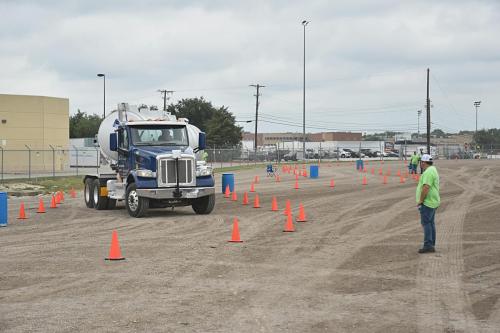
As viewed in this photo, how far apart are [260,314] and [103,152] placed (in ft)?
53.0

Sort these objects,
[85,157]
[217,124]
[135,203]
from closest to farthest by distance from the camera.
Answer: [135,203]
[85,157]
[217,124]

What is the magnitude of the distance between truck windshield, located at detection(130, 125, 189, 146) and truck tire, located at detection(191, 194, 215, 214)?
1.79 meters

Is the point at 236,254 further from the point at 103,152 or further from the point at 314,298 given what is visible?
the point at 103,152

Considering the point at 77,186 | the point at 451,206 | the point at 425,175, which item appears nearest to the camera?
the point at 425,175

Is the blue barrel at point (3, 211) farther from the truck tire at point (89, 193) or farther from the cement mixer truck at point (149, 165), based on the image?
the truck tire at point (89, 193)

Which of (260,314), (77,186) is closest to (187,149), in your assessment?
(260,314)

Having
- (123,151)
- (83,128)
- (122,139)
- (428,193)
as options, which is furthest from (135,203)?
(83,128)

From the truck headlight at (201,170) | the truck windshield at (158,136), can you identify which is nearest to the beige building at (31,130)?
the truck windshield at (158,136)

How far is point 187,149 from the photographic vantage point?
20.2 metres

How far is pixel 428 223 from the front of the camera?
40.7ft

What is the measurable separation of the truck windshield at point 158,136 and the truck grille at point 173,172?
121 cm

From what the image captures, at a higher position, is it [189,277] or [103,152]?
[103,152]

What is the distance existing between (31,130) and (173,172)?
44474 mm

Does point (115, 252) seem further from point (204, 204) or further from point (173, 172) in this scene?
point (204, 204)
